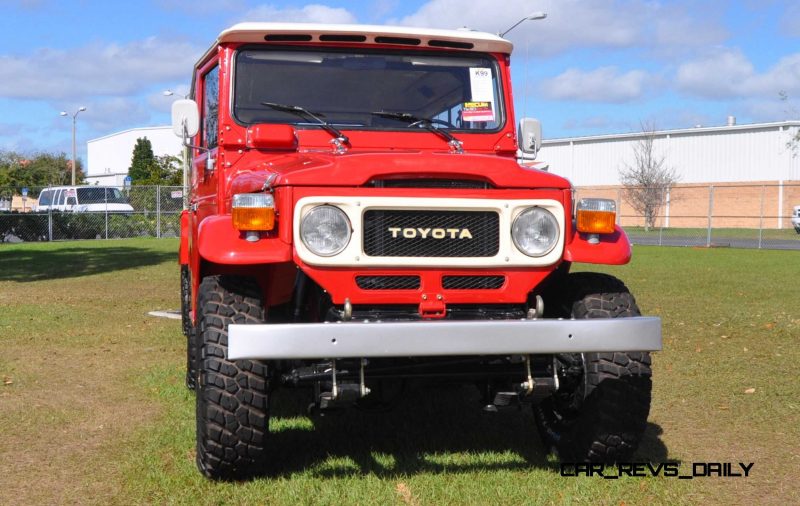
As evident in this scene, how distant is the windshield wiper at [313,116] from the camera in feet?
17.9

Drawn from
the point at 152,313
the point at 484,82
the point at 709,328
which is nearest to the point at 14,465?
the point at 484,82

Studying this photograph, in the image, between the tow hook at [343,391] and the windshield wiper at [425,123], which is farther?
the windshield wiper at [425,123]

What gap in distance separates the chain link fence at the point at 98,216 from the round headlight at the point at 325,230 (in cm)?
2785

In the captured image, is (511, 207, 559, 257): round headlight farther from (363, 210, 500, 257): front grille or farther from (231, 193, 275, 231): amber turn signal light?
(231, 193, 275, 231): amber turn signal light

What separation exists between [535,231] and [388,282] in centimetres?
74

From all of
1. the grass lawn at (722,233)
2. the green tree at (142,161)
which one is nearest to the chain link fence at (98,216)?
the grass lawn at (722,233)

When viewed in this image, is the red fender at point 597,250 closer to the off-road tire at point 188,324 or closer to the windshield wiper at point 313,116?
the windshield wiper at point 313,116

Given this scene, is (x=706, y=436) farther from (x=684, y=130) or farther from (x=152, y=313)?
(x=684, y=130)

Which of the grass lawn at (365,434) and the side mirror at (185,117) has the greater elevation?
the side mirror at (185,117)

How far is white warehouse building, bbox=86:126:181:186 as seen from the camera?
2852 inches

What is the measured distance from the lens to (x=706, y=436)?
568 cm

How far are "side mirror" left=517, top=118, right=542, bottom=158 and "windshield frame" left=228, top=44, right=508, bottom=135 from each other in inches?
5.2

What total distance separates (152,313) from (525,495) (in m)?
7.61

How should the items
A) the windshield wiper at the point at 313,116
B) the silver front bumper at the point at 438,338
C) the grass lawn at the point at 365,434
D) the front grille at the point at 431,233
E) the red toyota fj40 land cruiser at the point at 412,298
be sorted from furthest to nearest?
1. the windshield wiper at the point at 313,116
2. the grass lawn at the point at 365,434
3. the front grille at the point at 431,233
4. the red toyota fj40 land cruiser at the point at 412,298
5. the silver front bumper at the point at 438,338
